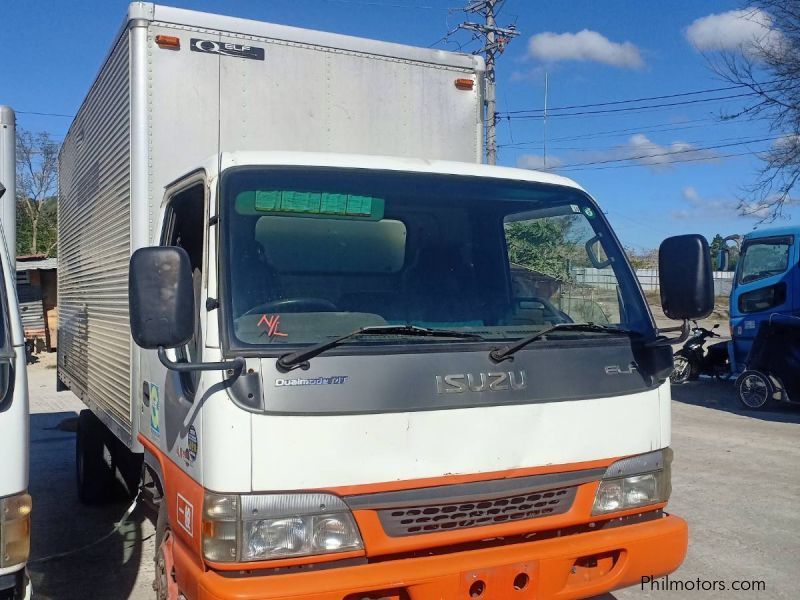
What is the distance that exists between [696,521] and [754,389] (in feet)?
20.2

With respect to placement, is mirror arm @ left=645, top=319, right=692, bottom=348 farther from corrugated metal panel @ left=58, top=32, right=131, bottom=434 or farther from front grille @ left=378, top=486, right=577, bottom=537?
corrugated metal panel @ left=58, top=32, right=131, bottom=434

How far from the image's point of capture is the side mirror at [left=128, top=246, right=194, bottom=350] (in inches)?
113

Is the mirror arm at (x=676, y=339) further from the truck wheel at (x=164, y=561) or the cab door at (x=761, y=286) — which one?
the cab door at (x=761, y=286)

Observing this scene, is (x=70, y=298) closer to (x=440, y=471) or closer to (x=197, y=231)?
(x=197, y=231)

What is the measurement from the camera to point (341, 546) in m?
2.95

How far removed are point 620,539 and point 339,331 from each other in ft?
4.82

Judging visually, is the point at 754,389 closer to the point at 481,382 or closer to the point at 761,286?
the point at 761,286

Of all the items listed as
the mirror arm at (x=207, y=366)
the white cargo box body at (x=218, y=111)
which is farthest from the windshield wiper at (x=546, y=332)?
the white cargo box body at (x=218, y=111)

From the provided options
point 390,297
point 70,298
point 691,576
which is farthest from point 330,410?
point 70,298

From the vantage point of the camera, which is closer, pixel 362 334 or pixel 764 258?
pixel 362 334

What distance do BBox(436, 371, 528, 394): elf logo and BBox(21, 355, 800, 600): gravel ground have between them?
2.19m

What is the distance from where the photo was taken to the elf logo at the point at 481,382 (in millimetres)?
3119

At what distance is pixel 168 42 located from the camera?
14.0ft

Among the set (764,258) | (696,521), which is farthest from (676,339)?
(764,258)
